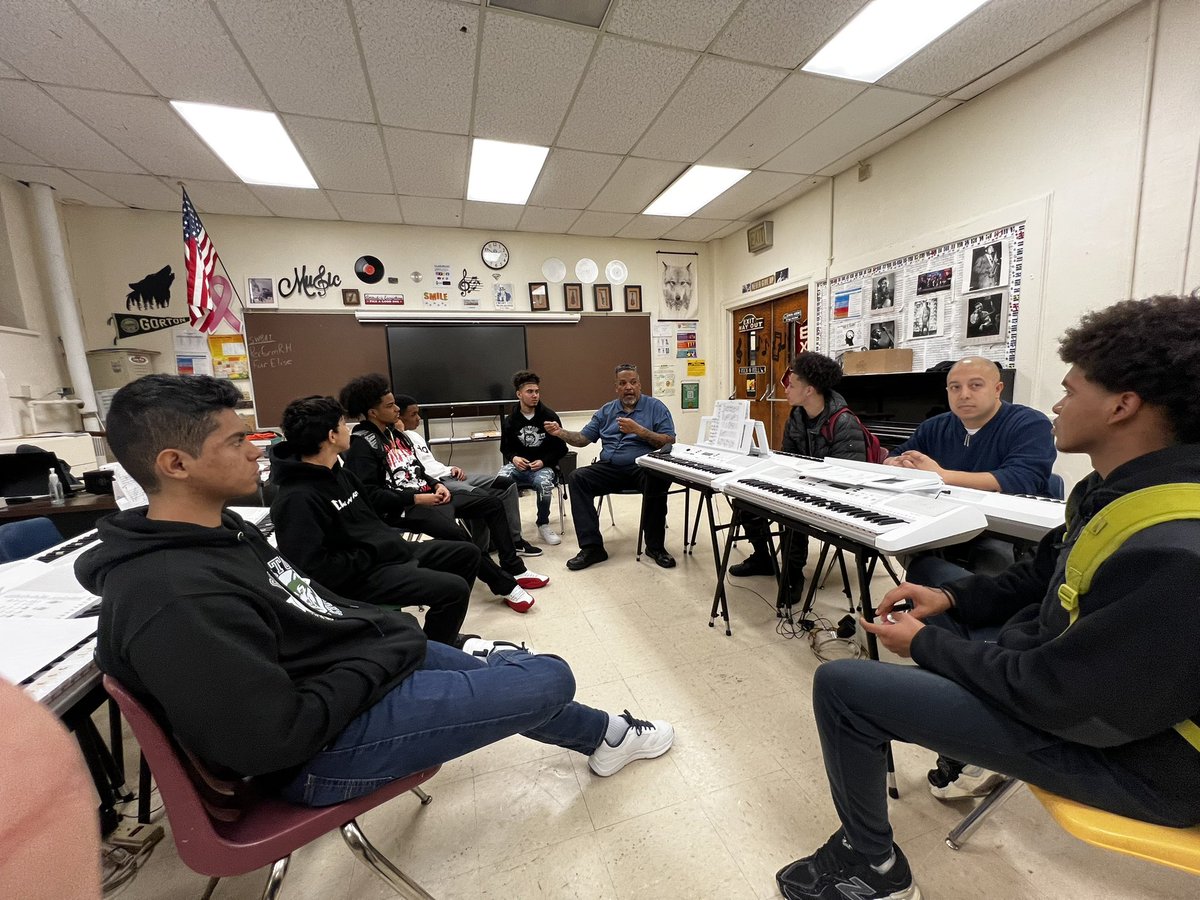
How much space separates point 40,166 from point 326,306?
1.85m

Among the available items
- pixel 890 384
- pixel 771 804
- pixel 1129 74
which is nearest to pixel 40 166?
pixel 771 804

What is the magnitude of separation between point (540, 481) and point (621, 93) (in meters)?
2.51

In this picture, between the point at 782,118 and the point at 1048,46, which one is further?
the point at 782,118

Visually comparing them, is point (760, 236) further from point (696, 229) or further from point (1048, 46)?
point (1048, 46)

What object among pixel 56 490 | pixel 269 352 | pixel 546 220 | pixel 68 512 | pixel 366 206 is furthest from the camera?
pixel 546 220

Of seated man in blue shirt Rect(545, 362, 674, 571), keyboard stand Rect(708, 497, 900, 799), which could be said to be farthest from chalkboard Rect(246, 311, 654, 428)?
keyboard stand Rect(708, 497, 900, 799)

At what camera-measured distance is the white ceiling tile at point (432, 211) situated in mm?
3967

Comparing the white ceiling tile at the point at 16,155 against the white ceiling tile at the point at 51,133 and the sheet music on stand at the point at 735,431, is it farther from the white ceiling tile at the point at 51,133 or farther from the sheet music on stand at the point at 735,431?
the sheet music on stand at the point at 735,431

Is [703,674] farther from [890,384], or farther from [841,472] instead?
[890,384]

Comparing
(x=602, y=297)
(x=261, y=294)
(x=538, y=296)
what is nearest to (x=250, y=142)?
(x=261, y=294)

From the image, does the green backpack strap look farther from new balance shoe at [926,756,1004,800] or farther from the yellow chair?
new balance shoe at [926,756,1004,800]

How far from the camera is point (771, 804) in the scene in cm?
124

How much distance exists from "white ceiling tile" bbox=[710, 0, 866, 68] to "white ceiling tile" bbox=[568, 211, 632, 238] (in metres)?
2.19

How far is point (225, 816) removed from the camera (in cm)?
76
